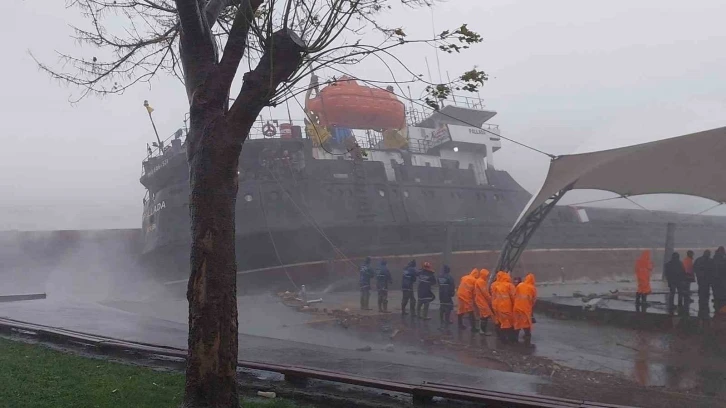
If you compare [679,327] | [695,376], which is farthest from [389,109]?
[695,376]

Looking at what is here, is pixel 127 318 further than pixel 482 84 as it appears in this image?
Yes

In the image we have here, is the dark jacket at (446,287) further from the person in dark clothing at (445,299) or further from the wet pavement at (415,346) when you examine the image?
the wet pavement at (415,346)

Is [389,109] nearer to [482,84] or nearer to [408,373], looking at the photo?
[408,373]

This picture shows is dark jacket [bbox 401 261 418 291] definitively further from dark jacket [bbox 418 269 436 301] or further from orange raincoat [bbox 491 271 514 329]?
orange raincoat [bbox 491 271 514 329]

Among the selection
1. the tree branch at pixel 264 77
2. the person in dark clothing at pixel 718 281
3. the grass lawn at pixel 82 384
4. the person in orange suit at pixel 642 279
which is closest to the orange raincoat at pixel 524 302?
the person in orange suit at pixel 642 279

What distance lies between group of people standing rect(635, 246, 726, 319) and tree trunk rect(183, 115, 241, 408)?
1098 cm

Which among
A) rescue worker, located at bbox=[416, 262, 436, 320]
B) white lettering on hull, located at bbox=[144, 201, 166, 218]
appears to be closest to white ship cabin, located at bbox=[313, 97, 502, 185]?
white lettering on hull, located at bbox=[144, 201, 166, 218]

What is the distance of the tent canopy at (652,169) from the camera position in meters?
11.2

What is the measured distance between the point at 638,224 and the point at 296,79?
28682mm

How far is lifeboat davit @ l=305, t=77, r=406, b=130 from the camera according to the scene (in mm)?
21578

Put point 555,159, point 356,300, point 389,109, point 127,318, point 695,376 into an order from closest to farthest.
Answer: point 695,376, point 127,318, point 555,159, point 356,300, point 389,109

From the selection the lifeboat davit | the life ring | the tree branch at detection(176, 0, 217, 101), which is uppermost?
the lifeboat davit

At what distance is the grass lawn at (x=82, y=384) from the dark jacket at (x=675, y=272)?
1094 centimetres

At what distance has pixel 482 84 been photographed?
14.1 ft
